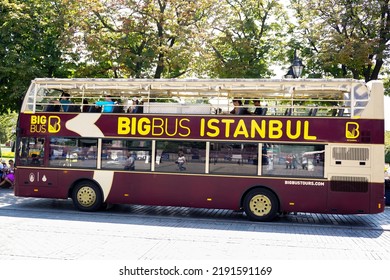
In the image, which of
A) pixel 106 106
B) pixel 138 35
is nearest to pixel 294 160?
pixel 106 106

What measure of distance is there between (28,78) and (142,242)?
14.1m

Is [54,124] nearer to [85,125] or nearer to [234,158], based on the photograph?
[85,125]

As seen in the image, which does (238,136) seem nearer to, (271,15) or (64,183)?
(64,183)

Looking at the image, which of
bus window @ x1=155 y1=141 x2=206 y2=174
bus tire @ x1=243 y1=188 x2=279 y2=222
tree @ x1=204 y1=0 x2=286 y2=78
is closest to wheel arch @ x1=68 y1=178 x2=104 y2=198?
bus window @ x1=155 y1=141 x2=206 y2=174

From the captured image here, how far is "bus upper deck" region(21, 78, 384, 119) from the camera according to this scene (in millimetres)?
12617

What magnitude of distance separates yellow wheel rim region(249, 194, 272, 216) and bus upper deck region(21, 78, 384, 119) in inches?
95.8

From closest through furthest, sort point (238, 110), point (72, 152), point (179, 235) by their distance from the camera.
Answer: point (179, 235) < point (238, 110) < point (72, 152)

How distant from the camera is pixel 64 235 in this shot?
10.4 metres

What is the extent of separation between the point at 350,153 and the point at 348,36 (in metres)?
10.3

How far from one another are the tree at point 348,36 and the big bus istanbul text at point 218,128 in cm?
836

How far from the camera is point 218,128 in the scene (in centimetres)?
1324

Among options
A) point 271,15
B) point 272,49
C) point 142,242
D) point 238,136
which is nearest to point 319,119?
point 238,136

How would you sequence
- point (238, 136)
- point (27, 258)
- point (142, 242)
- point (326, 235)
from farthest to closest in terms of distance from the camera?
point (238, 136) → point (326, 235) → point (142, 242) → point (27, 258)

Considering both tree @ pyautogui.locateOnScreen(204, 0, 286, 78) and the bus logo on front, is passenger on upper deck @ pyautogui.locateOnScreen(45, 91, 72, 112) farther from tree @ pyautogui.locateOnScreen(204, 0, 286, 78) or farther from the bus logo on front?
tree @ pyautogui.locateOnScreen(204, 0, 286, 78)
